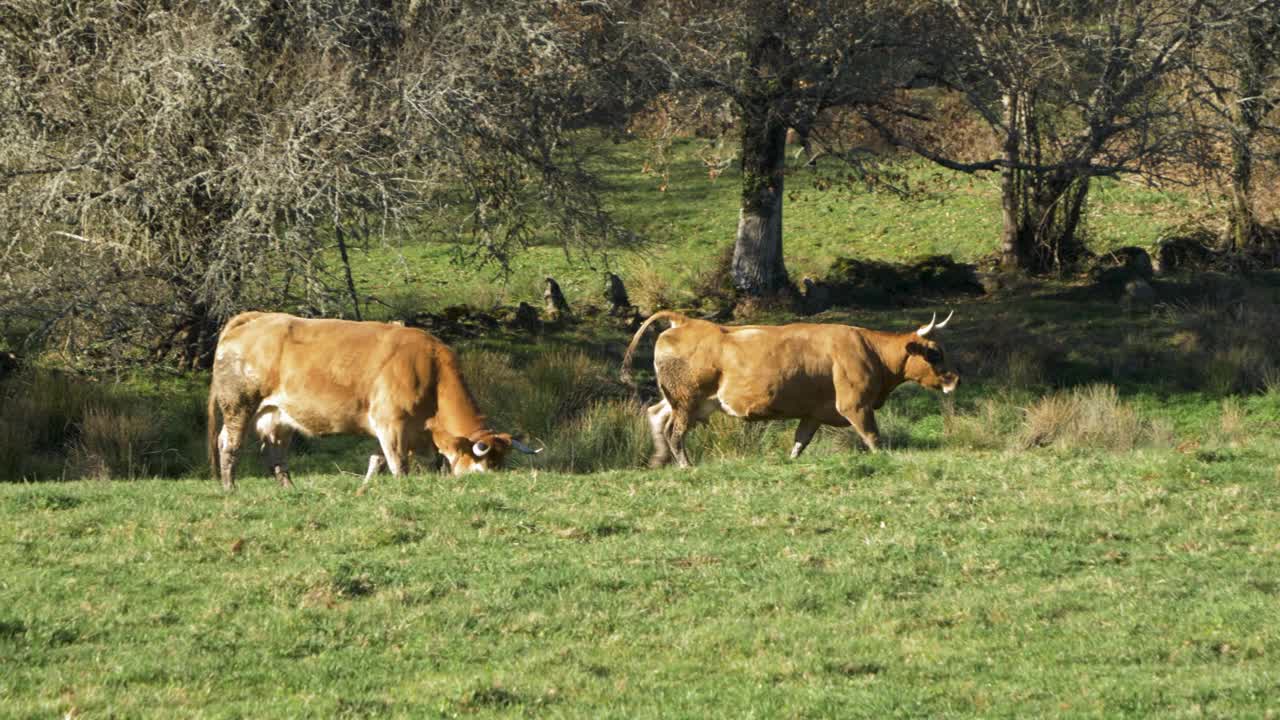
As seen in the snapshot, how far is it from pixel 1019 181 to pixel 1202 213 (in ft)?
24.9

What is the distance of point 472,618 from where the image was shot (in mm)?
10078

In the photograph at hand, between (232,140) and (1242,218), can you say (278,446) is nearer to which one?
(232,140)

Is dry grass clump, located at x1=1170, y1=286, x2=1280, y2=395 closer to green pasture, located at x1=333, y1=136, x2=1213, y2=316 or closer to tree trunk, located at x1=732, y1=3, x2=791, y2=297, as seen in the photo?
green pasture, located at x1=333, y1=136, x2=1213, y2=316

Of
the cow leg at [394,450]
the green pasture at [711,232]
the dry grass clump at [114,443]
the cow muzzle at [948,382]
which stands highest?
the green pasture at [711,232]

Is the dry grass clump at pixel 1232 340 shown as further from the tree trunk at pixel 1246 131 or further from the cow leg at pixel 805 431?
the cow leg at pixel 805 431

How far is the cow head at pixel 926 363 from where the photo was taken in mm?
18062

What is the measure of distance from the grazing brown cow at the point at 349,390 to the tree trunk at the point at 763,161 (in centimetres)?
1052

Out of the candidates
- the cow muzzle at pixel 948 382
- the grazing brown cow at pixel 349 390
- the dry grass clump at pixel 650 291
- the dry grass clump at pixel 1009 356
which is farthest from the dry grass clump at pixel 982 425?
the dry grass clump at pixel 650 291

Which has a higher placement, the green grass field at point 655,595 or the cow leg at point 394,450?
the cow leg at point 394,450

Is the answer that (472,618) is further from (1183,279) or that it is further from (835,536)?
(1183,279)

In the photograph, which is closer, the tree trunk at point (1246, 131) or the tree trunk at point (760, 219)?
the tree trunk at point (1246, 131)

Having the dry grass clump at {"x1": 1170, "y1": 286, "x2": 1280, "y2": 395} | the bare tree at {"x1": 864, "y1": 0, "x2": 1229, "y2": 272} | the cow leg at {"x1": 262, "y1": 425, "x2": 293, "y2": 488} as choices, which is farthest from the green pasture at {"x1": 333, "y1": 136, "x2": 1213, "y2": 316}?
the cow leg at {"x1": 262, "y1": 425, "x2": 293, "y2": 488}

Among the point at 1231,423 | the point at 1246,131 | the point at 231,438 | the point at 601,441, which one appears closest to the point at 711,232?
the point at 1246,131

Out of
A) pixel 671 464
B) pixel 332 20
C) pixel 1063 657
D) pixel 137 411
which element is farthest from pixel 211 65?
pixel 1063 657
